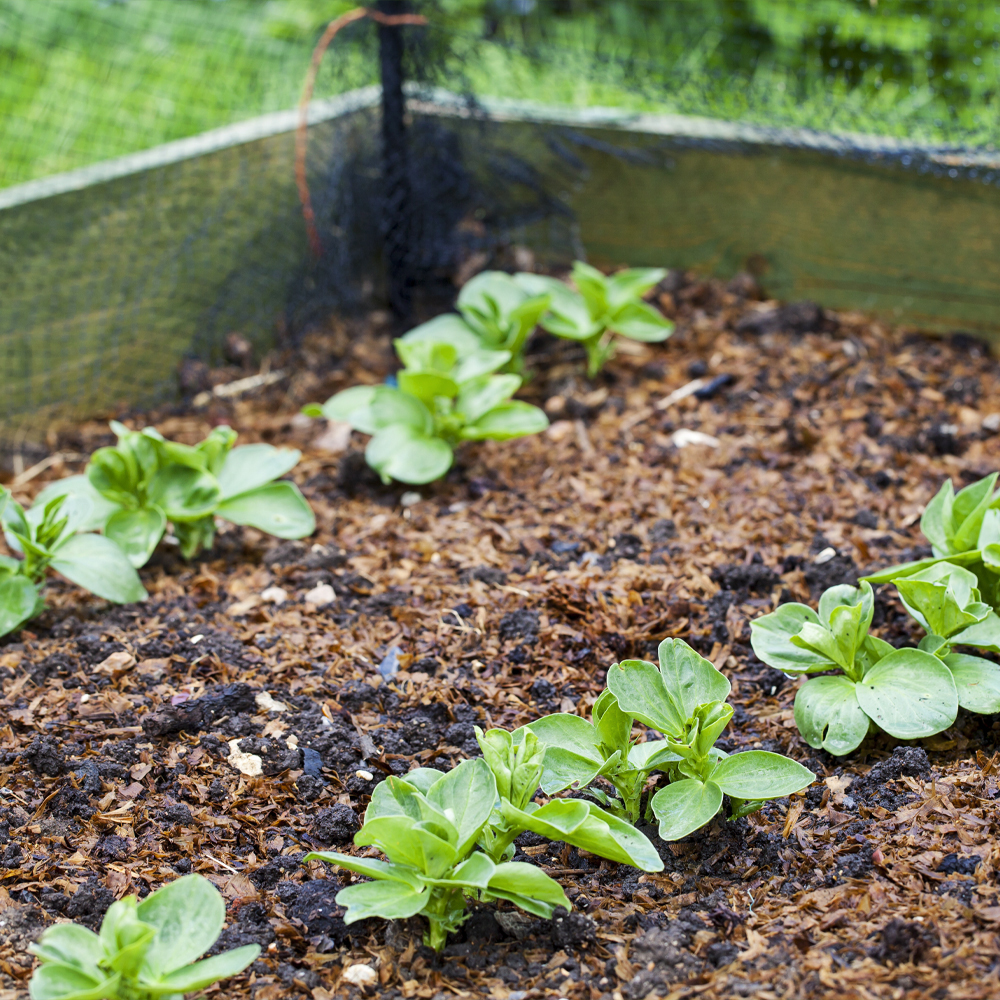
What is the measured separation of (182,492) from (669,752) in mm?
1103

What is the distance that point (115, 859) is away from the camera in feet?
4.48

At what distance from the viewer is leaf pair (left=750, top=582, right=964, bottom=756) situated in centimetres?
142

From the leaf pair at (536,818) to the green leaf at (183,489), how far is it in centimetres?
93

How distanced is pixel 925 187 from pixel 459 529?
5.12ft

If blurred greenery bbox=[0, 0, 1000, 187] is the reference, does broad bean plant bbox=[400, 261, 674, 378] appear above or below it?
below

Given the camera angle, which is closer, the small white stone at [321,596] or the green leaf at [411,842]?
the green leaf at [411,842]

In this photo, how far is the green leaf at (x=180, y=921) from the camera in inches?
43.1

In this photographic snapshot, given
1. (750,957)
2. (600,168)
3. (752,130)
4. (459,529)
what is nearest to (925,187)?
(752,130)

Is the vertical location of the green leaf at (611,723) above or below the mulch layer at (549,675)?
above

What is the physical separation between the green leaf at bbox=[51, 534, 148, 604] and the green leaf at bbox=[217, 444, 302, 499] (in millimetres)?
254

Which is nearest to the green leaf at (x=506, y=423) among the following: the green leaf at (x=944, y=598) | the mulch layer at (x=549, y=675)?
the mulch layer at (x=549, y=675)

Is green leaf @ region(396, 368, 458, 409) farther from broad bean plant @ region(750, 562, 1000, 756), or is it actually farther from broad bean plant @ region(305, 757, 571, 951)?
broad bean plant @ region(305, 757, 571, 951)

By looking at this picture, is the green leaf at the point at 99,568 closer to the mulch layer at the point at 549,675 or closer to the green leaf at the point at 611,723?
the mulch layer at the point at 549,675

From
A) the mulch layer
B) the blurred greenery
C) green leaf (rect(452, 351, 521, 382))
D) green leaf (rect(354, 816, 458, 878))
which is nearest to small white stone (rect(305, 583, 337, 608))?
the mulch layer
